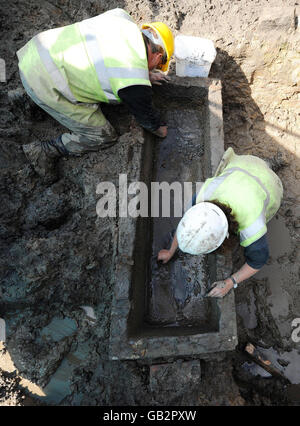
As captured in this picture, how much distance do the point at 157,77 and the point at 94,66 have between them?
97 cm

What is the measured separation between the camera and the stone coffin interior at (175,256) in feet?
9.01

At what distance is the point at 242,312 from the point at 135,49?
9.39 ft

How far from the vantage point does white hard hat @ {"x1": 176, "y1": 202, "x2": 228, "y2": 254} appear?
2018mm

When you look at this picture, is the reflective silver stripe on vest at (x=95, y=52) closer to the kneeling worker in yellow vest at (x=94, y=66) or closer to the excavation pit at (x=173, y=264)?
the kneeling worker in yellow vest at (x=94, y=66)

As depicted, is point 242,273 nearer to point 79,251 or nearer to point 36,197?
point 79,251

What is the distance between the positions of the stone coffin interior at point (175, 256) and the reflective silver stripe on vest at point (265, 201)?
32.2 inches

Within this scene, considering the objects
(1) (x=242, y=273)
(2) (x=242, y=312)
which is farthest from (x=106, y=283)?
(2) (x=242, y=312)

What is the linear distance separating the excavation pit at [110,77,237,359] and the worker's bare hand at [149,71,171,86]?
13 centimetres

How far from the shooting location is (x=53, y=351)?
2568 mm

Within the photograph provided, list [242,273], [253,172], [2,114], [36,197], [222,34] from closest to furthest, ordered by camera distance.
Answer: [253,172], [242,273], [36,197], [2,114], [222,34]

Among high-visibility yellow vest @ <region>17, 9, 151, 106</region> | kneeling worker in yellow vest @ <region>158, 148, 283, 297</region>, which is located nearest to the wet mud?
kneeling worker in yellow vest @ <region>158, 148, 283, 297</region>

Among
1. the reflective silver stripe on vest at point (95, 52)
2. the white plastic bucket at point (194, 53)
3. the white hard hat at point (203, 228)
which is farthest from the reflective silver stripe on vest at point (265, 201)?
the white plastic bucket at point (194, 53)

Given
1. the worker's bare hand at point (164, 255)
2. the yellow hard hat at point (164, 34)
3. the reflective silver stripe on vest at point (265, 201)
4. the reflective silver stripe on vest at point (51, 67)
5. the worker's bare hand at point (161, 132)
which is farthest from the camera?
the worker's bare hand at point (161, 132)

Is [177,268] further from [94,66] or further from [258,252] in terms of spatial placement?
[94,66]
